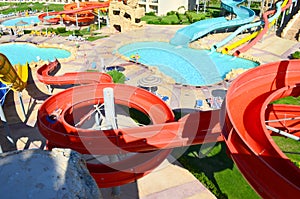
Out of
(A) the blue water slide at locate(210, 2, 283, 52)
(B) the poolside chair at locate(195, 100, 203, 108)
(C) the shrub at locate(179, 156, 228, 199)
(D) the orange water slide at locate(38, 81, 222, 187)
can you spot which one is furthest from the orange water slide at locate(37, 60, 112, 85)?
(A) the blue water slide at locate(210, 2, 283, 52)

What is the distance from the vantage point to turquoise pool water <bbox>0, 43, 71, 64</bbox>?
113ft

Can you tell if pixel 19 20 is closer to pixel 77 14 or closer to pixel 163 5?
pixel 77 14

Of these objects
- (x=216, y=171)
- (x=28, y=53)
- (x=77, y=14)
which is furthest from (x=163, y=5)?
(x=216, y=171)

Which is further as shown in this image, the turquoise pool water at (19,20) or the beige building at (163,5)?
the beige building at (163,5)

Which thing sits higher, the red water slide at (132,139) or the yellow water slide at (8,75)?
the yellow water slide at (8,75)

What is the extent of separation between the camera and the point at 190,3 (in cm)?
6034

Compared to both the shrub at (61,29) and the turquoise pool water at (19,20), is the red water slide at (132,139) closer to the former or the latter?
the shrub at (61,29)

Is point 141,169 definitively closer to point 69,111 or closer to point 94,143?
point 94,143

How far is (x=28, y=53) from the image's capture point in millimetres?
36188

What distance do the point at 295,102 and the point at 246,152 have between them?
17.6 m

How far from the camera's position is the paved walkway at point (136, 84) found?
14484 mm

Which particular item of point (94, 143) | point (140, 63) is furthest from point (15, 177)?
point (140, 63)

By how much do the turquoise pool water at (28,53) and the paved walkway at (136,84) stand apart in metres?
1.69

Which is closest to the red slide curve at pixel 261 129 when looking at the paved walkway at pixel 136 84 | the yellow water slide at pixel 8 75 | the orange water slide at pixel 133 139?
the orange water slide at pixel 133 139
